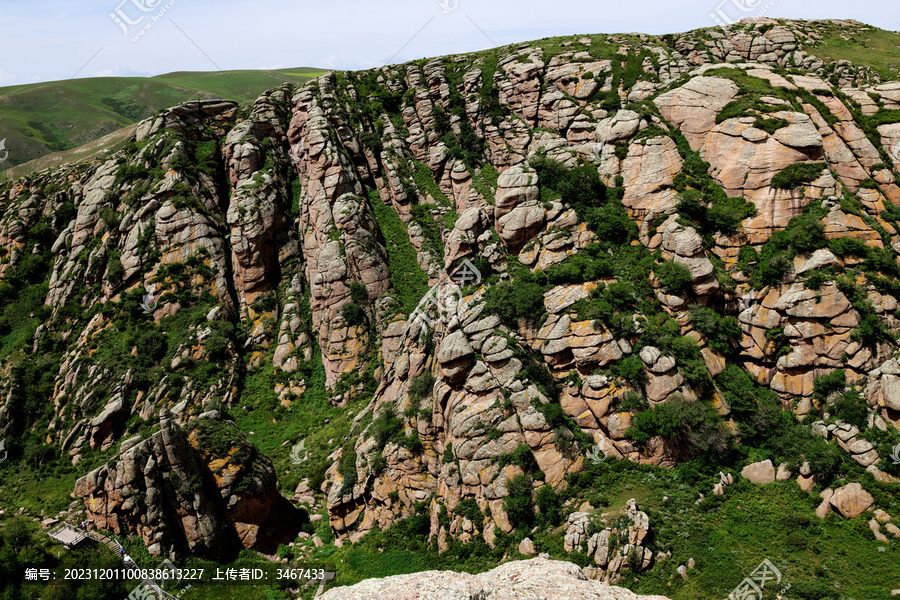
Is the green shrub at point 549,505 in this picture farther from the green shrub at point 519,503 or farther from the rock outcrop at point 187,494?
the rock outcrop at point 187,494

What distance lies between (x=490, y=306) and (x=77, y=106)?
702ft

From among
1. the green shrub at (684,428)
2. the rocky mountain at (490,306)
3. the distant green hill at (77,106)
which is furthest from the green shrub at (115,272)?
the distant green hill at (77,106)

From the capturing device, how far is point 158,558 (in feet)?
105

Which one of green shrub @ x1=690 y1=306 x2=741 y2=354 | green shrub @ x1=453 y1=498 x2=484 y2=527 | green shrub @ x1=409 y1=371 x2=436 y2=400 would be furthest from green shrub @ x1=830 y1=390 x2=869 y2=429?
green shrub @ x1=409 y1=371 x2=436 y2=400

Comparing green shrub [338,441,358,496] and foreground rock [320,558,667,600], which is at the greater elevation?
foreground rock [320,558,667,600]

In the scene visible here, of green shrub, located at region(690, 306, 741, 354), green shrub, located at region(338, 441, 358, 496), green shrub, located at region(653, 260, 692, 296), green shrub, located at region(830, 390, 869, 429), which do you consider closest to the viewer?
green shrub, located at region(830, 390, 869, 429)

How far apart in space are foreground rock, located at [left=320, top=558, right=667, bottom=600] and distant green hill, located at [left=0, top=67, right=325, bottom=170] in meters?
154

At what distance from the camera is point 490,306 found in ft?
124

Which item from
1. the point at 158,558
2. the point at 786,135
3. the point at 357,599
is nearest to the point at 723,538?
the point at 357,599

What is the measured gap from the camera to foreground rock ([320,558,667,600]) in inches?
848

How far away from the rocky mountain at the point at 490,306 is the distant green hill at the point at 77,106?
101m

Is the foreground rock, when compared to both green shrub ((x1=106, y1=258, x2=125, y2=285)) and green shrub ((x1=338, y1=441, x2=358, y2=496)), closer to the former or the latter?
green shrub ((x1=338, y1=441, x2=358, y2=496))

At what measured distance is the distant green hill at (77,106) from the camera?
458 feet

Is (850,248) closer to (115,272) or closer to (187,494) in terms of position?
(187,494)
